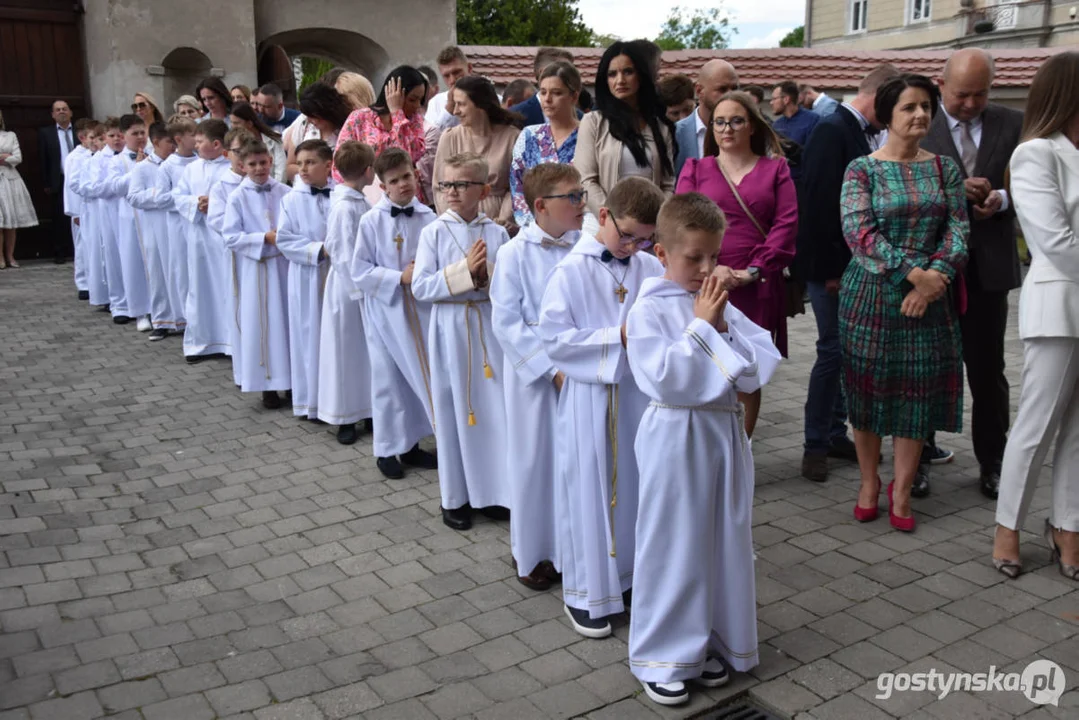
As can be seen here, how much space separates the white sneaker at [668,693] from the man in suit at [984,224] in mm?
2757

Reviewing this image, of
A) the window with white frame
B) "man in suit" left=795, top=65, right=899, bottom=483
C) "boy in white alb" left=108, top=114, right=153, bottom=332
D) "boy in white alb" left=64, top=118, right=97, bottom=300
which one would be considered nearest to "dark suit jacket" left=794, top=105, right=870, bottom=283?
"man in suit" left=795, top=65, right=899, bottom=483

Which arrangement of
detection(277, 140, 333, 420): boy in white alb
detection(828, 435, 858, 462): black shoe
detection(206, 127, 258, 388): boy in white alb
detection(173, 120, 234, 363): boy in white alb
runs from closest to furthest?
detection(828, 435, 858, 462): black shoe, detection(277, 140, 333, 420): boy in white alb, detection(206, 127, 258, 388): boy in white alb, detection(173, 120, 234, 363): boy in white alb

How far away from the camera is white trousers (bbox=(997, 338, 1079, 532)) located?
177 inches

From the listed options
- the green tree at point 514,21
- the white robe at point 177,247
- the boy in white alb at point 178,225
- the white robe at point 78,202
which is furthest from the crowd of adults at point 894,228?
the green tree at point 514,21

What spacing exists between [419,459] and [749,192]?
250cm

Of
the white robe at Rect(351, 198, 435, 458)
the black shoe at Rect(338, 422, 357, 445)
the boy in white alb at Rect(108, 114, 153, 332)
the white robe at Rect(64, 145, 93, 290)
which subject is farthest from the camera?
the white robe at Rect(64, 145, 93, 290)

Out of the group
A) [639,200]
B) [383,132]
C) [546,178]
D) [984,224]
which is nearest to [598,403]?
[639,200]

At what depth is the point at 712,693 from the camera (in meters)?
3.72

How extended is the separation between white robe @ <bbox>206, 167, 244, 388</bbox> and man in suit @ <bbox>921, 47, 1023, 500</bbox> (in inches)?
200

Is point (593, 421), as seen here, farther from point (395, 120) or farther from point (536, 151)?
point (395, 120)

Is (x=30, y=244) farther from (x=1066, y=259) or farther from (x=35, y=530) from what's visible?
(x=1066, y=259)

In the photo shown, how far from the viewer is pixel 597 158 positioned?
578cm

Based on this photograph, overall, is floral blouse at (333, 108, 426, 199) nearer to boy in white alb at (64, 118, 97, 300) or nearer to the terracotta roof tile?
boy in white alb at (64, 118, 97, 300)

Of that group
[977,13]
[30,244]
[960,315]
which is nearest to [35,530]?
[960,315]
